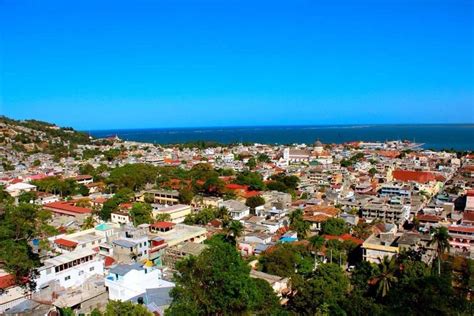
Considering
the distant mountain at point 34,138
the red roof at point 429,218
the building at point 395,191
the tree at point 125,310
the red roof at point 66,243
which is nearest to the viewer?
the tree at point 125,310

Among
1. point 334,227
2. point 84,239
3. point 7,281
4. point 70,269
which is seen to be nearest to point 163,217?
point 84,239

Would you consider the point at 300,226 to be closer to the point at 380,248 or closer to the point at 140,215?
the point at 380,248

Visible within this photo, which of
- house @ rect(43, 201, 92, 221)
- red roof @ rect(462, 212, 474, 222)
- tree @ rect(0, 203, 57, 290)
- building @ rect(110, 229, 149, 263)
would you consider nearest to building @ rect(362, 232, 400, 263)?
red roof @ rect(462, 212, 474, 222)

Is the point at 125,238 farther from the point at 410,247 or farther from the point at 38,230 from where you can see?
the point at 410,247

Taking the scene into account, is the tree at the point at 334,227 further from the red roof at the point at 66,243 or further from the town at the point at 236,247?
the red roof at the point at 66,243

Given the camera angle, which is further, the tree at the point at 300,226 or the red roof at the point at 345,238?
the tree at the point at 300,226

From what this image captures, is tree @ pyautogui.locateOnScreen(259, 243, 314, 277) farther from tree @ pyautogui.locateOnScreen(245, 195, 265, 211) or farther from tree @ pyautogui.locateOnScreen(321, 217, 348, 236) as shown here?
tree @ pyautogui.locateOnScreen(245, 195, 265, 211)

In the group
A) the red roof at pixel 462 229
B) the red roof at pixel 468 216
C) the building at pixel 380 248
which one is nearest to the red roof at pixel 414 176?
the red roof at pixel 468 216
